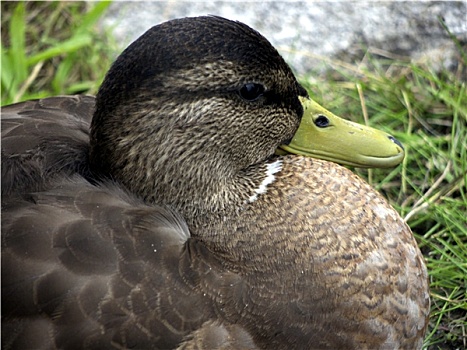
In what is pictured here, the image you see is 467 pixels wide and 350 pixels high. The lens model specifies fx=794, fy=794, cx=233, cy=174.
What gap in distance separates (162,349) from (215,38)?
0.86 metres

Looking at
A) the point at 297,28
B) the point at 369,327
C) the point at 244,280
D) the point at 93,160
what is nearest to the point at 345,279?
the point at 369,327

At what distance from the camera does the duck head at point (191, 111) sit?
2201mm

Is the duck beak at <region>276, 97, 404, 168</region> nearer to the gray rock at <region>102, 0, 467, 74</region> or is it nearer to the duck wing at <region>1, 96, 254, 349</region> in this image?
the duck wing at <region>1, 96, 254, 349</region>

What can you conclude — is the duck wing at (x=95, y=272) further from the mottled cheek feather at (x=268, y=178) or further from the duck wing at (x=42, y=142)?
the mottled cheek feather at (x=268, y=178)

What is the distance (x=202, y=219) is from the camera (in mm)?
2367

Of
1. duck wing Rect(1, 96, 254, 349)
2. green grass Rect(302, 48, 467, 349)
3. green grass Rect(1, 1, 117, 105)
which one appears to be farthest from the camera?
green grass Rect(1, 1, 117, 105)

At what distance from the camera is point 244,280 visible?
222 centimetres

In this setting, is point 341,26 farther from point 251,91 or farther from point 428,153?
point 251,91

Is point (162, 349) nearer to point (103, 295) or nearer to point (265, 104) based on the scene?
point (103, 295)

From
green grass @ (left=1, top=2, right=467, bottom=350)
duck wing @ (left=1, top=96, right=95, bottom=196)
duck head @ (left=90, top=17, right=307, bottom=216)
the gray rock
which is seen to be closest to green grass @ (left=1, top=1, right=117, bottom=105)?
green grass @ (left=1, top=2, right=467, bottom=350)

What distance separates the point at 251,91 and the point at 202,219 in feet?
1.33

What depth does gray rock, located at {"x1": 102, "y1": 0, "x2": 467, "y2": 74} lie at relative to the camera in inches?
150

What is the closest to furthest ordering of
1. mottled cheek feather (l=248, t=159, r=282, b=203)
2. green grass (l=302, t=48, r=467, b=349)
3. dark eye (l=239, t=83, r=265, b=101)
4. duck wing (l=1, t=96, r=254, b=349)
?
1. duck wing (l=1, t=96, r=254, b=349)
2. dark eye (l=239, t=83, r=265, b=101)
3. mottled cheek feather (l=248, t=159, r=282, b=203)
4. green grass (l=302, t=48, r=467, b=349)

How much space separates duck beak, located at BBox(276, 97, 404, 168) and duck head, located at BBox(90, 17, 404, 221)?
0.36ft
